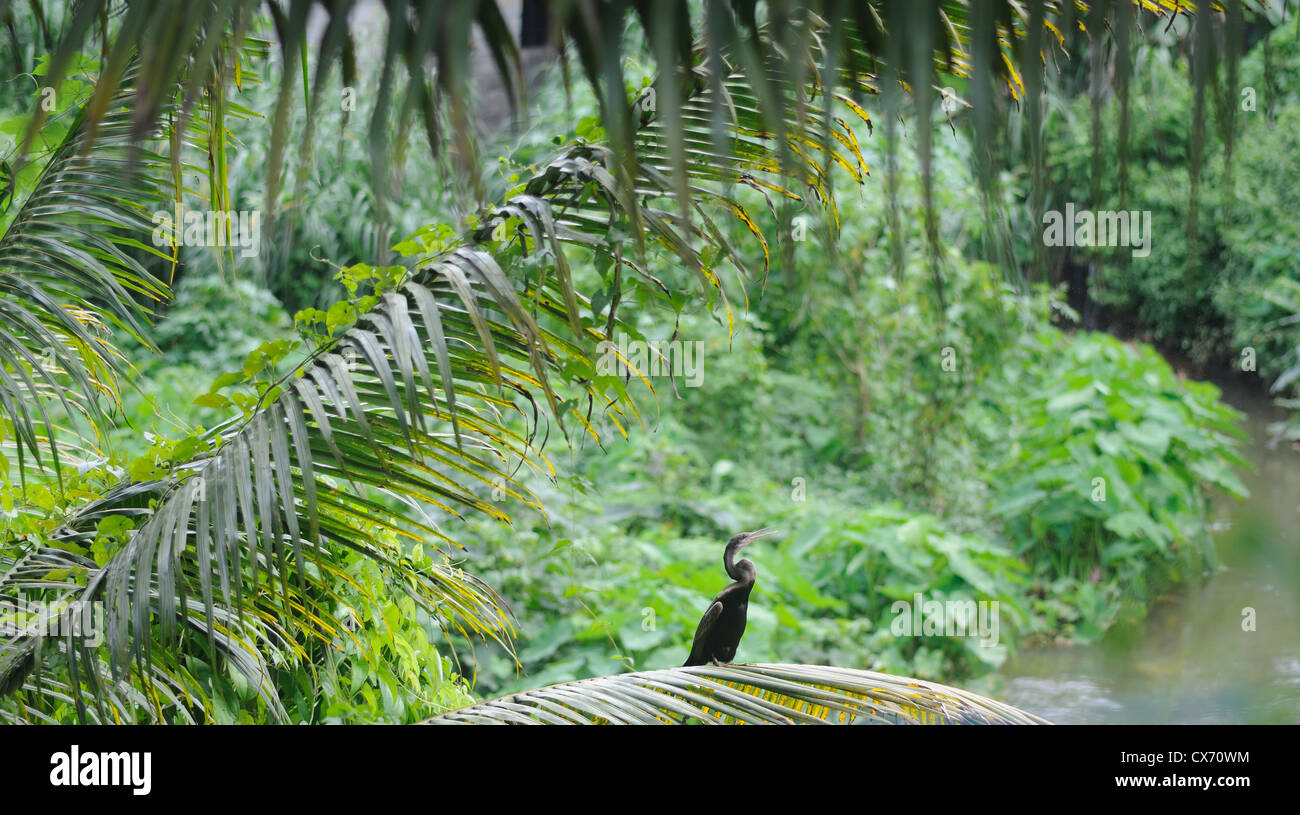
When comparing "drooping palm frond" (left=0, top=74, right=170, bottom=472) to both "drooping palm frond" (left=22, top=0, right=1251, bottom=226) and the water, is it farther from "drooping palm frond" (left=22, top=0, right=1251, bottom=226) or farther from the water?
the water

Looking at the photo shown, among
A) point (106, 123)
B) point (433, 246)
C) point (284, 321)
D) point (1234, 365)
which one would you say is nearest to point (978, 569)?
point (433, 246)

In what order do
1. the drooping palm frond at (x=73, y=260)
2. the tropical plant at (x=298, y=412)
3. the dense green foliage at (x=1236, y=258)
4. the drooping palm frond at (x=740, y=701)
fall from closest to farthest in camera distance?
the tropical plant at (x=298, y=412) → the drooping palm frond at (x=740, y=701) → the drooping palm frond at (x=73, y=260) → the dense green foliage at (x=1236, y=258)

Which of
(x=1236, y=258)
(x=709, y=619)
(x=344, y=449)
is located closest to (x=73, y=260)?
(x=344, y=449)

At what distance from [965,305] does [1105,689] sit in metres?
2.38

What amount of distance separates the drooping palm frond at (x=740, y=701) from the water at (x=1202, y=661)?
305 centimetres

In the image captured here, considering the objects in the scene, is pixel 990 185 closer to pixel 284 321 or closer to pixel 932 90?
pixel 932 90

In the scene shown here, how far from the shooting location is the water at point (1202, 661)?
176 inches

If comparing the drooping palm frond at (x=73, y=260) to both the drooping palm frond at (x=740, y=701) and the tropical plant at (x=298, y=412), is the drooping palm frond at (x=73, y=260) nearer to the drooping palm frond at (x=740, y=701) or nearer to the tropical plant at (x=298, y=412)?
the tropical plant at (x=298, y=412)

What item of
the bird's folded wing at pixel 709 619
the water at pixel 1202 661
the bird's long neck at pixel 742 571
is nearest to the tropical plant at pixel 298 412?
the bird's folded wing at pixel 709 619

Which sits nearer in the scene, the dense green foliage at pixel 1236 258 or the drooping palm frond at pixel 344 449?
the drooping palm frond at pixel 344 449

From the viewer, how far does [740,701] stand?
161 cm

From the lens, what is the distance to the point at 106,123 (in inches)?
75.6
